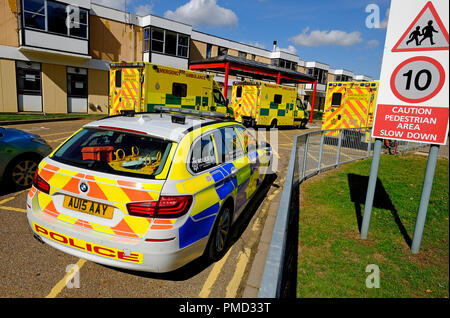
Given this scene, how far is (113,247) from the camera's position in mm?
2713

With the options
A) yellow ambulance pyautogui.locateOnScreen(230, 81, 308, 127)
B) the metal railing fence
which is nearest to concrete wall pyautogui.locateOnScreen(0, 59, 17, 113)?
yellow ambulance pyautogui.locateOnScreen(230, 81, 308, 127)

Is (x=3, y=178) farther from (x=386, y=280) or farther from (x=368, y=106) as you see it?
(x=368, y=106)

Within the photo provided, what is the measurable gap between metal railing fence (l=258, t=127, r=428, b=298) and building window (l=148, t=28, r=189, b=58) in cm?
1866

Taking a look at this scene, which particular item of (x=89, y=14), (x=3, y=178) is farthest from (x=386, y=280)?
(x=89, y=14)

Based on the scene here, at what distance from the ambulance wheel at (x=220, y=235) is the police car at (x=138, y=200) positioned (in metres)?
0.01

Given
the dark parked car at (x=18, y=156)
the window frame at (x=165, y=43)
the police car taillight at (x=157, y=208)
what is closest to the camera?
the police car taillight at (x=157, y=208)

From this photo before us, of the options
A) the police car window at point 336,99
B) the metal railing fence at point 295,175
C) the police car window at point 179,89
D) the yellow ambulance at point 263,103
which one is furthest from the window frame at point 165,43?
the metal railing fence at point 295,175

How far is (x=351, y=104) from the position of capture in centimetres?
1347

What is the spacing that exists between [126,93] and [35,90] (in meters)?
10.7

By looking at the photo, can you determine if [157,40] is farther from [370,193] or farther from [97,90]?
[370,193]

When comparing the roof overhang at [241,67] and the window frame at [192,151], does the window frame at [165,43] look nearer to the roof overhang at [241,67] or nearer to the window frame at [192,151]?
the roof overhang at [241,67]

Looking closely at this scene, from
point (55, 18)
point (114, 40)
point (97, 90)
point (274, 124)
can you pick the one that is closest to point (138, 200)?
point (274, 124)

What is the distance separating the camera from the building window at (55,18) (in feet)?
58.6

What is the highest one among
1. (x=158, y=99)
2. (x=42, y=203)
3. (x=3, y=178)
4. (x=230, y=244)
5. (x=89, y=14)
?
(x=89, y=14)
